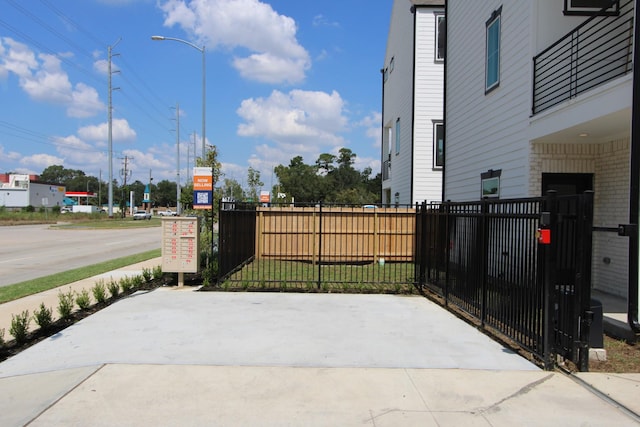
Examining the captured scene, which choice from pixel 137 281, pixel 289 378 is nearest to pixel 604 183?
pixel 289 378

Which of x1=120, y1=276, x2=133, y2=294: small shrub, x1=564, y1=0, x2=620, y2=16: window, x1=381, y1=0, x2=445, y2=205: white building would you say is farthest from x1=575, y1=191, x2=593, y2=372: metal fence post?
x1=381, y1=0, x2=445, y2=205: white building

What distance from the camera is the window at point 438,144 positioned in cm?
1833

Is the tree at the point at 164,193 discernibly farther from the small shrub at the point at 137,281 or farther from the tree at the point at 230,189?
the small shrub at the point at 137,281

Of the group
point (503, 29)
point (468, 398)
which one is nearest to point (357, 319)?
point (468, 398)

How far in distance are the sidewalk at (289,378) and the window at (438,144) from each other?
11.7 m

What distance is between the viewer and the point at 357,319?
772 centimetres

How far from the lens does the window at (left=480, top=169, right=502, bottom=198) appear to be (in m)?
10.4

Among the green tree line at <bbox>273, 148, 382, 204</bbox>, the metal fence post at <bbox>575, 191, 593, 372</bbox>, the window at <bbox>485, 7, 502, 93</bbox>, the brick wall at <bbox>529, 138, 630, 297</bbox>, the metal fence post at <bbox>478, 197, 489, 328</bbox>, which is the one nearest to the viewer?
the metal fence post at <bbox>575, 191, 593, 372</bbox>

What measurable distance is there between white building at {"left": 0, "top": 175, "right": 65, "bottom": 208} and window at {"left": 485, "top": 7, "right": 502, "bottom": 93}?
3629 inches

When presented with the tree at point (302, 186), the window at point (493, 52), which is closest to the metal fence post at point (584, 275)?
the window at point (493, 52)

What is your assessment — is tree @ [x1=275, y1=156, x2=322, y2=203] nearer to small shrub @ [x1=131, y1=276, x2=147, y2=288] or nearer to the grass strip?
the grass strip

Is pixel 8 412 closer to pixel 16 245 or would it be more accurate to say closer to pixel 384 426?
pixel 384 426

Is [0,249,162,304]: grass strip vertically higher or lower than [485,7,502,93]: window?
lower

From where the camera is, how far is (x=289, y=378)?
4.96 meters
